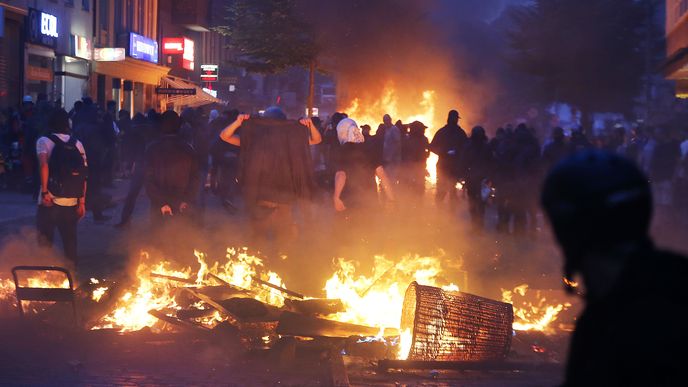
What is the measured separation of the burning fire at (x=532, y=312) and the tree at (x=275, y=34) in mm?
21677

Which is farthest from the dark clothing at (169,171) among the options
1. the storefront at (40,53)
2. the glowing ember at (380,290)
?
the storefront at (40,53)

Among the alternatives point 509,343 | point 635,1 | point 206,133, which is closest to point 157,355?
point 509,343

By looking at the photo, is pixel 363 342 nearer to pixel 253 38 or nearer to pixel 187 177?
pixel 187 177

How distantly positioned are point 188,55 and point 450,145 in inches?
1249

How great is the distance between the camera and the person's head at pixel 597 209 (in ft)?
5.76

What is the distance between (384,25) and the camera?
31.7 m

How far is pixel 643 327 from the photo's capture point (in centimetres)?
165

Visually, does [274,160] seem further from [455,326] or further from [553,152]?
[553,152]

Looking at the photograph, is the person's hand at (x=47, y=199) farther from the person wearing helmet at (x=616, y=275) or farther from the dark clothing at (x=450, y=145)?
the dark clothing at (x=450, y=145)

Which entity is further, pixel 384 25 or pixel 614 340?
pixel 384 25

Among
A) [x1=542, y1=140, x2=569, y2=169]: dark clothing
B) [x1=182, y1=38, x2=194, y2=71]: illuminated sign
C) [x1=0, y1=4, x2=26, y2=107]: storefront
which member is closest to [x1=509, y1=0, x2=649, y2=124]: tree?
[x1=182, y1=38, x2=194, y2=71]: illuminated sign

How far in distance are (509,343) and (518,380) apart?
13.6 inches

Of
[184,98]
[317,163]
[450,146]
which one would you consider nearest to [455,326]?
[450,146]

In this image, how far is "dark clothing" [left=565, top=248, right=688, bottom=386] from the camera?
1628 mm
